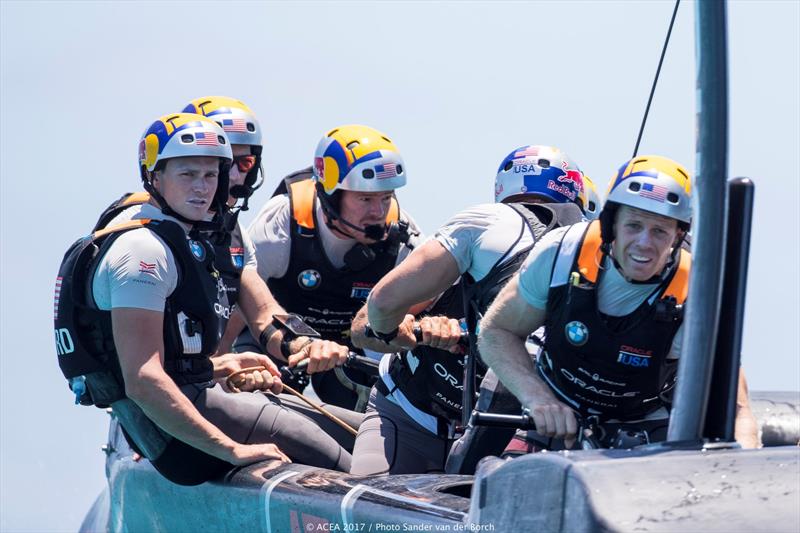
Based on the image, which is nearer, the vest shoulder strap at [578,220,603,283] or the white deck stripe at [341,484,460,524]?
the white deck stripe at [341,484,460,524]

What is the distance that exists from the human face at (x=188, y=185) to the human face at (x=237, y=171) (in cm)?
160

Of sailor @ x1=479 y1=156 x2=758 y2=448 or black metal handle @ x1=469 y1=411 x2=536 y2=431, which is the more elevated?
sailor @ x1=479 y1=156 x2=758 y2=448

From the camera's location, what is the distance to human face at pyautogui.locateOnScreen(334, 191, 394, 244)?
711cm

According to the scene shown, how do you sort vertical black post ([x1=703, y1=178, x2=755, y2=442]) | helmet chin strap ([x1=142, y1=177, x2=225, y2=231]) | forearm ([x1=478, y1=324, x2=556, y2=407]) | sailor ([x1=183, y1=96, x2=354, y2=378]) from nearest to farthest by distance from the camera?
vertical black post ([x1=703, y1=178, x2=755, y2=442]) < forearm ([x1=478, y1=324, x2=556, y2=407]) < helmet chin strap ([x1=142, y1=177, x2=225, y2=231]) < sailor ([x1=183, y1=96, x2=354, y2=378])

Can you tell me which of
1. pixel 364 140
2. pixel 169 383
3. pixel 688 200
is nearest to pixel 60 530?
pixel 364 140

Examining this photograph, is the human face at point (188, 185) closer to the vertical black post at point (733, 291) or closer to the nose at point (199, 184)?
the nose at point (199, 184)

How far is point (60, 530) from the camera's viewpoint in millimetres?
18016

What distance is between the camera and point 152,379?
5.34 m

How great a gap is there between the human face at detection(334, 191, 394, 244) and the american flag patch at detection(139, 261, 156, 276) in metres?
1.93

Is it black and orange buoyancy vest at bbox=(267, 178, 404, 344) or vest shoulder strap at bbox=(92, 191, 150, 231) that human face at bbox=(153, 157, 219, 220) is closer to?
vest shoulder strap at bbox=(92, 191, 150, 231)

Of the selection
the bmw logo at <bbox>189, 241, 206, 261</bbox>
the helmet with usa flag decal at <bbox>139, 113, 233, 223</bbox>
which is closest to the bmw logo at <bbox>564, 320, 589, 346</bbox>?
the bmw logo at <bbox>189, 241, 206, 261</bbox>

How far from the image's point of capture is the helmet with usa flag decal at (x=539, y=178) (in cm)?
632

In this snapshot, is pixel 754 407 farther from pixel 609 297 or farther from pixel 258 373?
pixel 258 373

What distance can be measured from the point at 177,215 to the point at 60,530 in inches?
520
